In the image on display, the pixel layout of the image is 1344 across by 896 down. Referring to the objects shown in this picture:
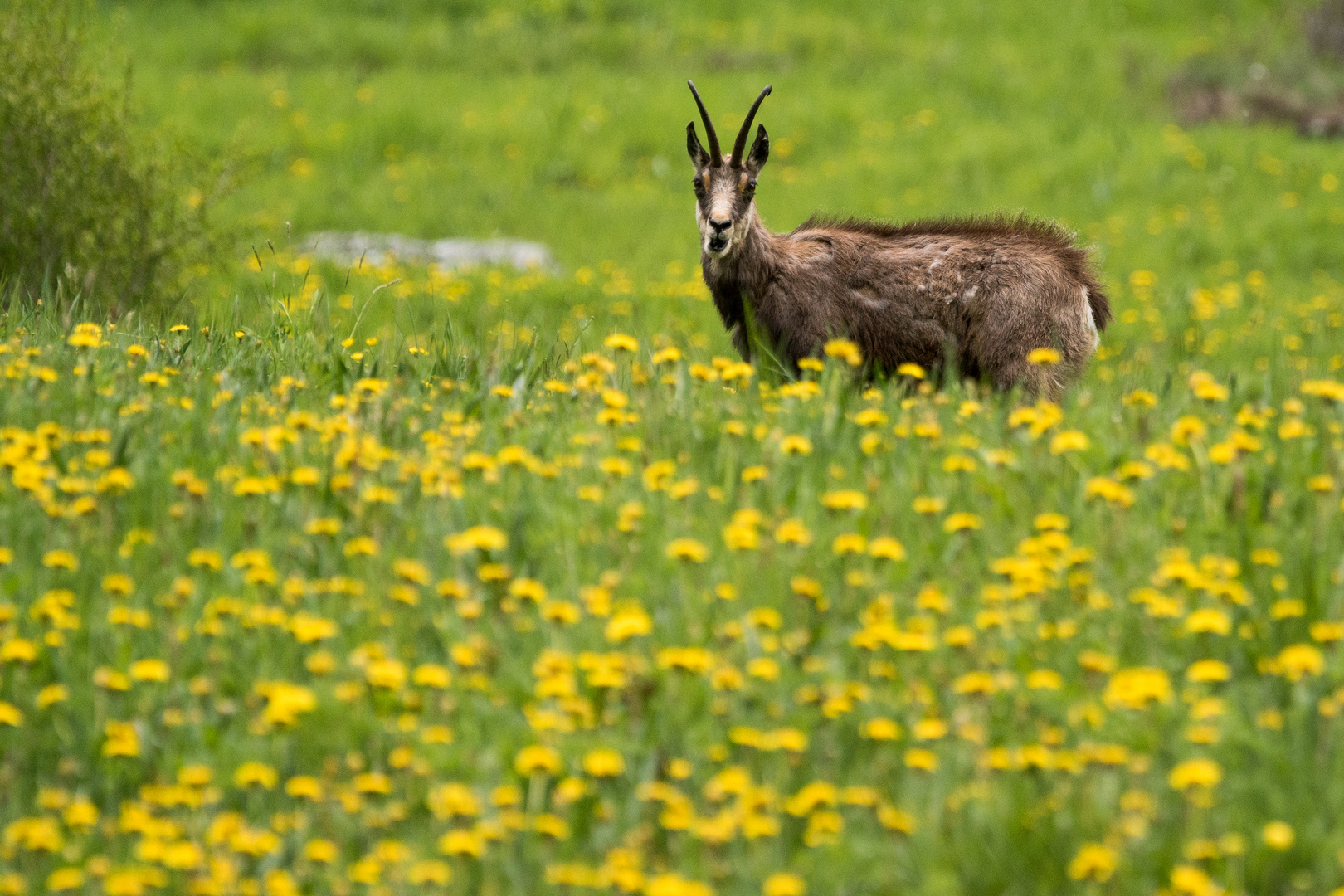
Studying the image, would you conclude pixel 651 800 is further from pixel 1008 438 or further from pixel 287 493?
pixel 1008 438

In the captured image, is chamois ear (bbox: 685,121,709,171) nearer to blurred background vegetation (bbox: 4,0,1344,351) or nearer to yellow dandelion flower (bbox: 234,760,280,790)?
blurred background vegetation (bbox: 4,0,1344,351)

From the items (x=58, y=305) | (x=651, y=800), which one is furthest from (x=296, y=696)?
(x=58, y=305)

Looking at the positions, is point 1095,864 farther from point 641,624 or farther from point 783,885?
point 641,624

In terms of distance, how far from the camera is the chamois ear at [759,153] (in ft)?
22.2

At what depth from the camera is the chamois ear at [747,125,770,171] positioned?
6.78m

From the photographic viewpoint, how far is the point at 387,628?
11.4 feet

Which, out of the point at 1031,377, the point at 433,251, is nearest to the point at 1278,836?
the point at 1031,377

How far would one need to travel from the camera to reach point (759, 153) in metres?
6.84

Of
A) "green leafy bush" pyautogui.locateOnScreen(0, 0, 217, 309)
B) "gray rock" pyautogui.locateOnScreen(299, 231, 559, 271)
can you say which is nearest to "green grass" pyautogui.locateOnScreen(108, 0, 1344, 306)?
"gray rock" pyautogui.locateOnScreen(299, 231, 559, 271)

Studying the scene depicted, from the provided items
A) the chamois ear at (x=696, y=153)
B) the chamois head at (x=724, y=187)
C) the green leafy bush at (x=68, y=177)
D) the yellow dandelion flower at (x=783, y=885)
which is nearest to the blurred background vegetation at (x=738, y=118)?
the green leafy bush at (x=68, y=177)

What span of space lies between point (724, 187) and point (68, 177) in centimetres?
387

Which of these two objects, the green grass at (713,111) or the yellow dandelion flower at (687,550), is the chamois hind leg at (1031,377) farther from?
the green grass at (713,111)

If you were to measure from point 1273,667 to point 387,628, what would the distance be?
7.18 ft

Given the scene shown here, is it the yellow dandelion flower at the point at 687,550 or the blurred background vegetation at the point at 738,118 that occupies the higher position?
the blurred background vegetation at the point at 738,118
